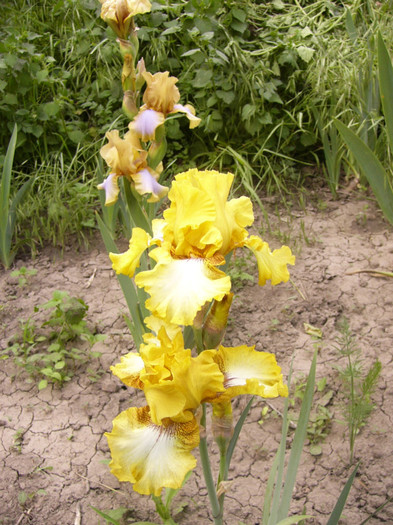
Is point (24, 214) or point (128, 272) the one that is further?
point (24, 214)

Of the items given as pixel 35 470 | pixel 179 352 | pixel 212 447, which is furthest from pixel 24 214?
pixel 179 352

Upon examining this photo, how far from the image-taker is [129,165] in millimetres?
1492

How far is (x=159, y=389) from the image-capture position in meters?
0.94

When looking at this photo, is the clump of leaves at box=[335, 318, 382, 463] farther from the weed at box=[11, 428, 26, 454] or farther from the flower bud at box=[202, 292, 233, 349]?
the weed at box=[11, 428, 26, 454]

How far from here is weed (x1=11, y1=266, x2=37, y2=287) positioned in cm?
254

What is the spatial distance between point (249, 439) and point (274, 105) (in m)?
2.21

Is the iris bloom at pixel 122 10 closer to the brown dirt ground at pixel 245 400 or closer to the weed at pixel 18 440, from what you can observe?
the brown dirt ground at pixel 245 400

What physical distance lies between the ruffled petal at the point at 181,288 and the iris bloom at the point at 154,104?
0.73 metres

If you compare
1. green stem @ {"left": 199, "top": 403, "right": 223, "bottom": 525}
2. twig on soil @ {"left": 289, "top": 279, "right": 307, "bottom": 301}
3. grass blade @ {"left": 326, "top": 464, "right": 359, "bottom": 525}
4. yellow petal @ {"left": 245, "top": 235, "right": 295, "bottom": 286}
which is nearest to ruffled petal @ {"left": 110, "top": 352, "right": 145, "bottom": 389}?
green stem @ {"left": 199, "top": 403, "right": 223, "bottom": 525}

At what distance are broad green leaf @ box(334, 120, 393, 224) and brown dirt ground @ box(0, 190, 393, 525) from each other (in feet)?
1.25

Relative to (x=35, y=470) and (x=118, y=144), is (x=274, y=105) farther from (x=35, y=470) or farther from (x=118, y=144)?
(x=35, y=470)

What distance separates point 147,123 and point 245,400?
1.04m

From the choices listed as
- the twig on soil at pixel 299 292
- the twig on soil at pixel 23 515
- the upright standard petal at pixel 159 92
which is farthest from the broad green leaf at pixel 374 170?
the twig on soil at pixel 23 515

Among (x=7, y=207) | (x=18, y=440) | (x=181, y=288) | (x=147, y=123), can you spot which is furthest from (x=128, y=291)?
(x=7, y=207)
